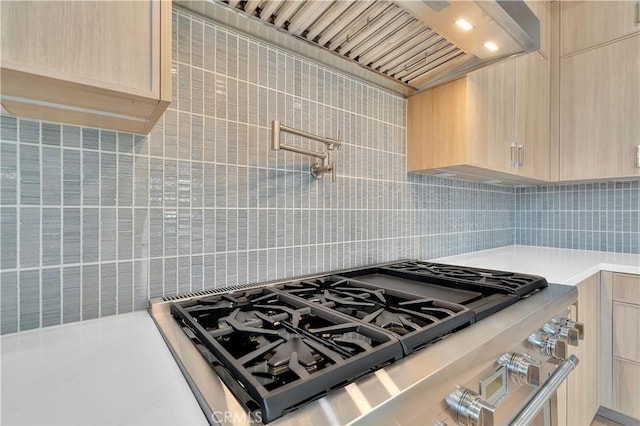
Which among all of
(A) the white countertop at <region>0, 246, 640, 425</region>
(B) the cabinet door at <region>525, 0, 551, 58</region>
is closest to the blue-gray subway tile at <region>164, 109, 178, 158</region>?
(A) the white countertop at <region>0, 246, 640, 425</region>

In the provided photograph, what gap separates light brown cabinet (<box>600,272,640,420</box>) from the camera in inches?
60.6

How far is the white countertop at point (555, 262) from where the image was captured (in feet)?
4.42

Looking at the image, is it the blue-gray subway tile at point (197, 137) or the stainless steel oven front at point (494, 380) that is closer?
the stainless steel oven front at point (494, 380)

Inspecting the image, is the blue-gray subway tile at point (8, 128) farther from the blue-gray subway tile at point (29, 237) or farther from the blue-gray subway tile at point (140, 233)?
the blue-gray subway tile at point (140, 233)

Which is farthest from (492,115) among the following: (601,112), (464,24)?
(601,112)

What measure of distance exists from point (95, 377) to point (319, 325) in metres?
0.42

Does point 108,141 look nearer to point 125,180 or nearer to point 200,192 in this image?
point 125,180

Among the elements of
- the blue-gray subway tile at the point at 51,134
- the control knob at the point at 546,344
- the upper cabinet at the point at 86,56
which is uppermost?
the upper cabinet at the point at 86,56

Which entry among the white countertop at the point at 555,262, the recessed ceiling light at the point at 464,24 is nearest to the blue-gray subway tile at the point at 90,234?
the recessed ceiling light at the point at 464,24

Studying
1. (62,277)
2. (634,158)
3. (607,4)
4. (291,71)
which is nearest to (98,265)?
(62,277)

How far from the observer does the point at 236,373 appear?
0.45 meters

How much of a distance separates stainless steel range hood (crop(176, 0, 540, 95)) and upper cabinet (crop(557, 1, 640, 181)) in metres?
1.32
